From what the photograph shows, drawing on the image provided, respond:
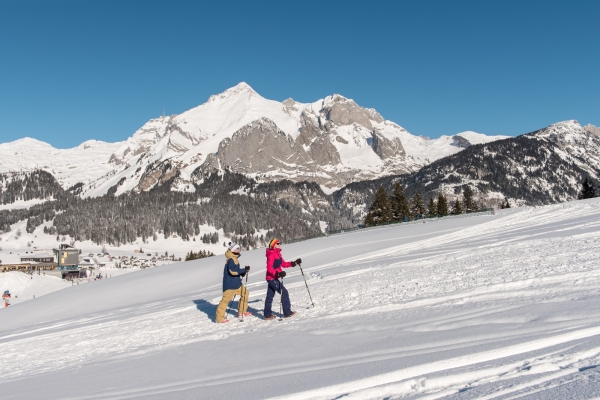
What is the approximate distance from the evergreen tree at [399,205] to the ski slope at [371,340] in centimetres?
5060

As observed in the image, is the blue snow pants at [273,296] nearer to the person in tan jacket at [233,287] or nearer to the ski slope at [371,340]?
the ski slope at [371,340]

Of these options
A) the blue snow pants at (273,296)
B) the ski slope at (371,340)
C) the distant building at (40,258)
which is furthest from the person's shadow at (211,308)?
the distant building at (40,258)

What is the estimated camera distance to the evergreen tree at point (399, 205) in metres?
67.6

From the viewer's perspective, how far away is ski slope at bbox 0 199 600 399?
4.74 meters

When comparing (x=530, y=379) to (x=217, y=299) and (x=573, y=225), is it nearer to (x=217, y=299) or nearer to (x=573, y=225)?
(x=217, y=299)

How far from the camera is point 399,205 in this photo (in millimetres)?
68812

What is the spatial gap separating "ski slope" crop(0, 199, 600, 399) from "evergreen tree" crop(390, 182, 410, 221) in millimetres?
50601

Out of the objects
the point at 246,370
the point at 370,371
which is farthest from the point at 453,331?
the point at 246,370

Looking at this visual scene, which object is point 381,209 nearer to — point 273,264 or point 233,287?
point 233,287

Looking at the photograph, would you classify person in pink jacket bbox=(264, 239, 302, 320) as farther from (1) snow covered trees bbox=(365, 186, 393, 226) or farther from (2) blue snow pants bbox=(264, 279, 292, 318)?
(1) snow covered trees bbox=(365, 186, 393, 226)

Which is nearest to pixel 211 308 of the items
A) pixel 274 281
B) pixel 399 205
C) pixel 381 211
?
pixel 274 281

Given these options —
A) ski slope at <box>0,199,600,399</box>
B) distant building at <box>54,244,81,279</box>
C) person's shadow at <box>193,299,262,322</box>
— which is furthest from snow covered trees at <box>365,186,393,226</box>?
distant building at <box>54,244,81,279</box>

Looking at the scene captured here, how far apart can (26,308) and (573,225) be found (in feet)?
81.7

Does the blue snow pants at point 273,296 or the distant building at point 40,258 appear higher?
the distant building at point 40,258
